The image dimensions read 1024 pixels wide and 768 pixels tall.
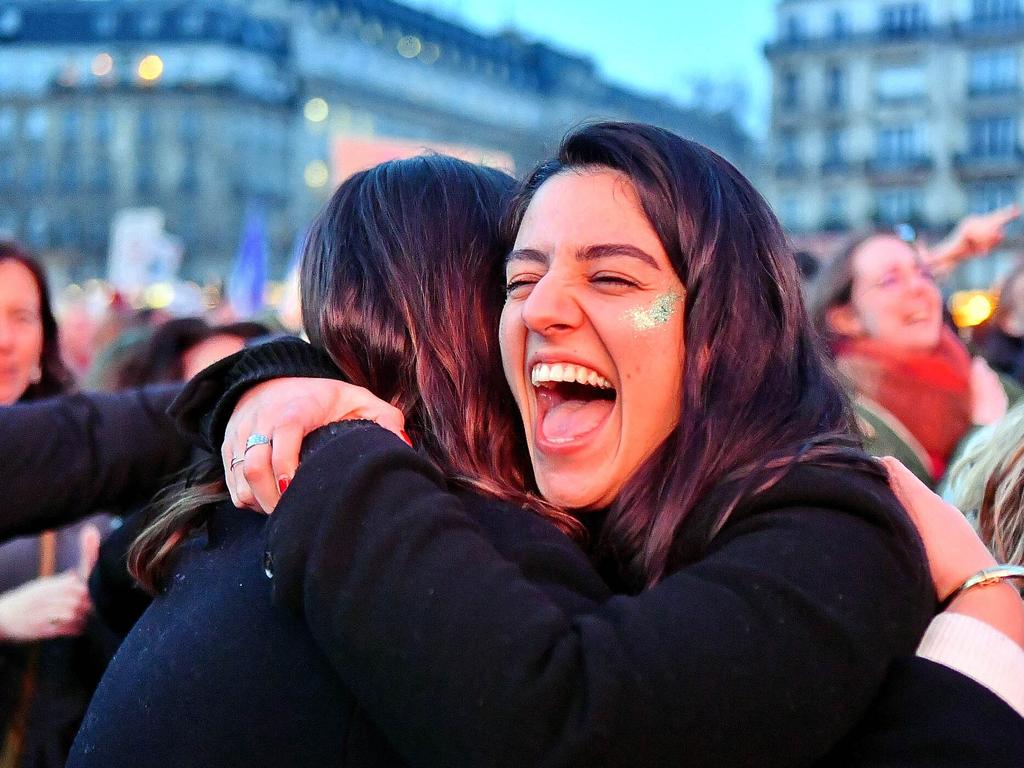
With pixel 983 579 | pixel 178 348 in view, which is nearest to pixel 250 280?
pixel 178 348

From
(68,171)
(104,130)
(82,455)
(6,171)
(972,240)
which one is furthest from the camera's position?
(6,171)

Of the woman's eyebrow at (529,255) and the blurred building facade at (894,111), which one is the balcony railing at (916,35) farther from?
the woman's eyebrow at (529,255)

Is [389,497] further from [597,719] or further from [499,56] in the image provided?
[499,56]

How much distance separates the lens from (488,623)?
1.70 metres

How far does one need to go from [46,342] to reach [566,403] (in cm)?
271

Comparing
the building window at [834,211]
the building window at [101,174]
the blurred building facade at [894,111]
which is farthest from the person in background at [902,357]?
the building window at [101,174]

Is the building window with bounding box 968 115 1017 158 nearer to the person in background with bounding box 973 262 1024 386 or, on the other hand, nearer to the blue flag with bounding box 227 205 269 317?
the blue flag with bounding box 227 205 269 317

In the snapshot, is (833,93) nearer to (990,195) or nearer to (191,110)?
(990,195)

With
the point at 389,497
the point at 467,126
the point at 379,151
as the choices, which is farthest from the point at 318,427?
the point at 467,126

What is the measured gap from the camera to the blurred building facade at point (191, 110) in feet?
239

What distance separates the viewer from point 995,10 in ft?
204

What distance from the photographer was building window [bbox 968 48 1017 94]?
2427 inches

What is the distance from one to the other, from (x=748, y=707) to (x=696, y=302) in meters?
0.74

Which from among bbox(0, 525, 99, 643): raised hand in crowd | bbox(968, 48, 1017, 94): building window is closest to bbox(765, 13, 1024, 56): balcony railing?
bbox(968, 48, 1017, 94): building window
